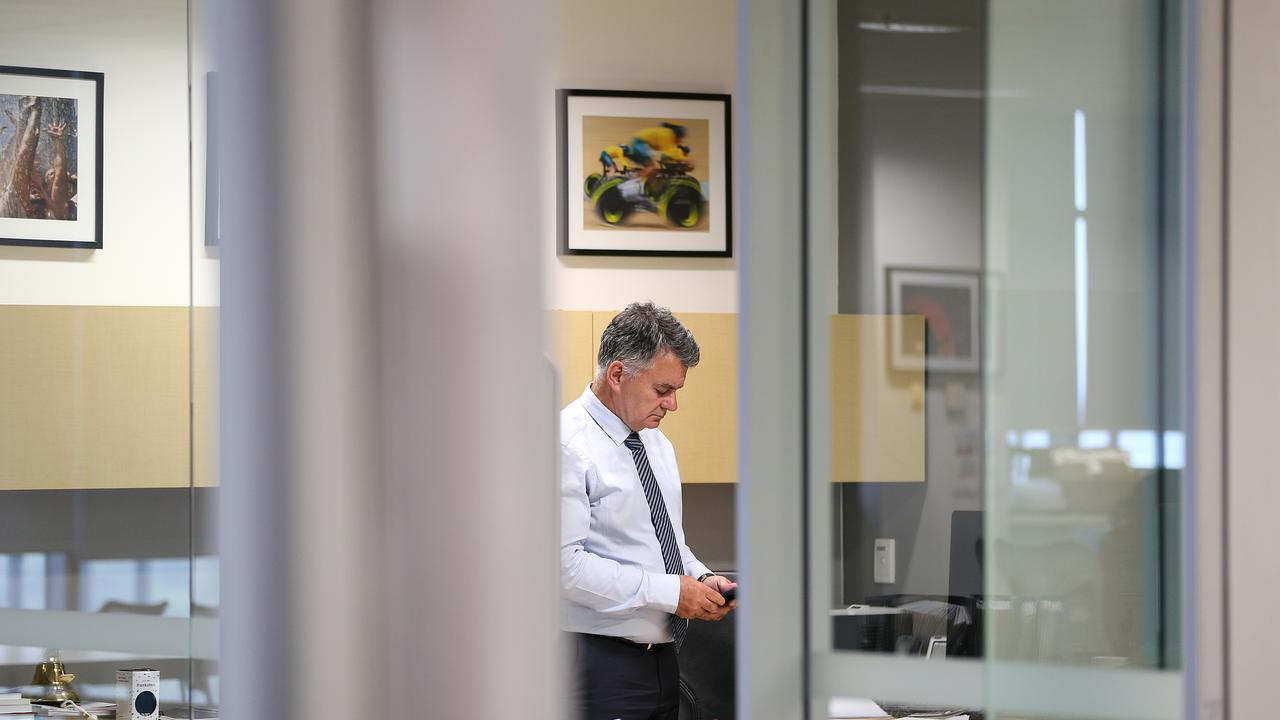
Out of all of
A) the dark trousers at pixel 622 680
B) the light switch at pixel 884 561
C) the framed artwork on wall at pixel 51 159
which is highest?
the framed artwork on wall at pixel 51 159

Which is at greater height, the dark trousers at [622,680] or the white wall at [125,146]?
the white wall at [125,146]

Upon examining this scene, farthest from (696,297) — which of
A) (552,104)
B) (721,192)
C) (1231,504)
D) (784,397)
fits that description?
(552,104)

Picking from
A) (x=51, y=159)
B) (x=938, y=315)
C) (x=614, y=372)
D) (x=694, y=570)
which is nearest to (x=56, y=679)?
(x=51, y=159)

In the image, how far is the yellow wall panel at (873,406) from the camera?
1.32m

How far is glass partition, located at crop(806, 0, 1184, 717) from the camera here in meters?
1.19

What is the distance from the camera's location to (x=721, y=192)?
4055 mm

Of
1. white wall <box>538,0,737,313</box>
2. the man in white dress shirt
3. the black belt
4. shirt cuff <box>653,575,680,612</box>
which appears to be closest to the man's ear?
the man in white dress shirt

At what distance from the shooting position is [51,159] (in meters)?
1.31

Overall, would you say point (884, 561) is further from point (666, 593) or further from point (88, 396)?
point (666, 593)

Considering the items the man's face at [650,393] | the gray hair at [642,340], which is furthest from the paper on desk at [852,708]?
the gray hair at [642,340]

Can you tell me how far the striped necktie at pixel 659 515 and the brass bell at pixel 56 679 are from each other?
1552 mm

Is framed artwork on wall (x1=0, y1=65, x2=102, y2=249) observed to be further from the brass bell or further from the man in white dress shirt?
the man in white dress shirt

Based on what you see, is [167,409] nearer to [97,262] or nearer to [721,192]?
[97,262]

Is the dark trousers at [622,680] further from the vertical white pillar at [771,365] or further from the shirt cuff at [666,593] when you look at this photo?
the vertical white pillar at [771,365]
